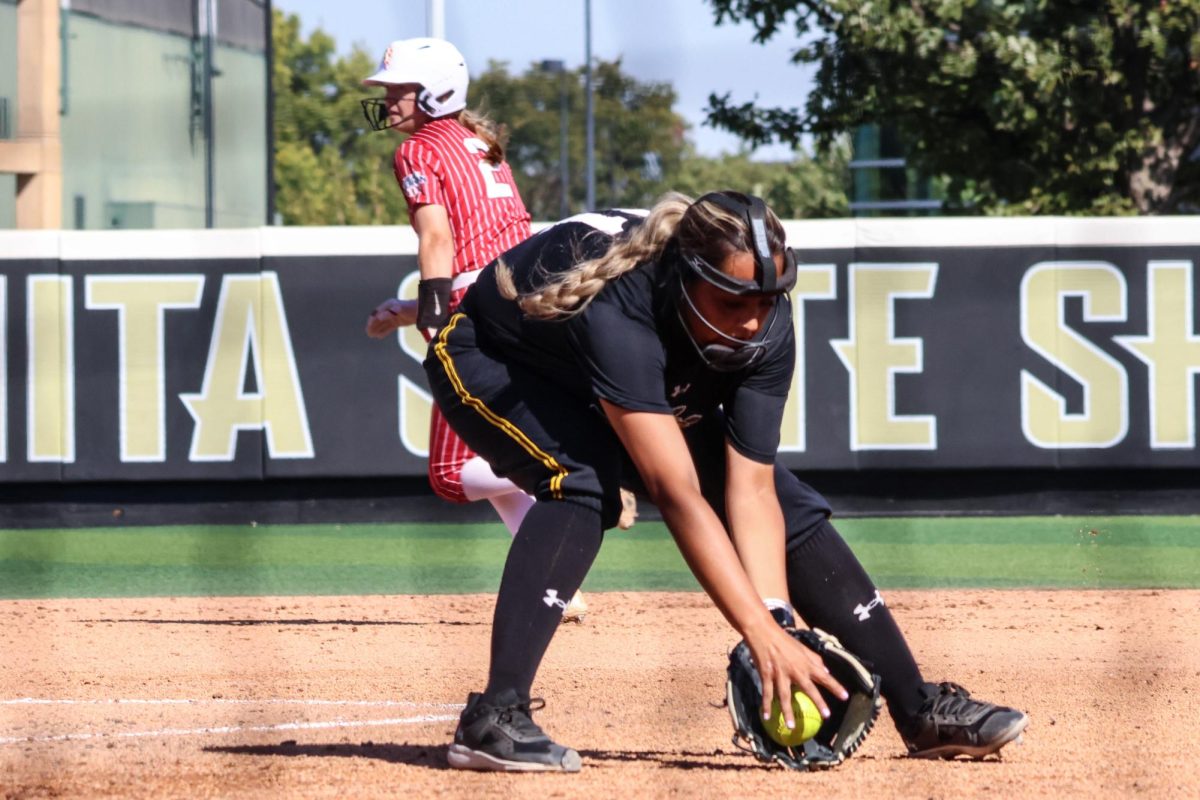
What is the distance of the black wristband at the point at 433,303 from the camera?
18.0ft

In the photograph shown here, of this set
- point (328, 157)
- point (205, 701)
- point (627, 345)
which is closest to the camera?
point (627, 345)

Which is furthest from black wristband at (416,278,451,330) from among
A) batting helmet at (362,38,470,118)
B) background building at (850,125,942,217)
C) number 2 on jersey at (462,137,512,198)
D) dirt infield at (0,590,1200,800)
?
background building at (850,125,942,217)

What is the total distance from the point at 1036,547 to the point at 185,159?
933 cm

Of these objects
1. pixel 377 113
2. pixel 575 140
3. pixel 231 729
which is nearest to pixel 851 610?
pixel 231 729

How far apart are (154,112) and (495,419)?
12.4 meters

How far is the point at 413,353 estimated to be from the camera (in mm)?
9805

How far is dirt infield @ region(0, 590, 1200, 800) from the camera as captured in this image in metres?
3.56

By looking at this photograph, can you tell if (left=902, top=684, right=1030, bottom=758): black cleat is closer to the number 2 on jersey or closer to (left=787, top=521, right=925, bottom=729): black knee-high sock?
(left=787, top=521, right=925, bottom=729): black knee-high sock

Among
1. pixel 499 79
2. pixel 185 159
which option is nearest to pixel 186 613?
pixel 185 159

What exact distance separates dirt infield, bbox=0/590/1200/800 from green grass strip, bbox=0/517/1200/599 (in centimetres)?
50

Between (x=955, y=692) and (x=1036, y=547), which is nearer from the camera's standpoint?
A: (x=955, y=692)

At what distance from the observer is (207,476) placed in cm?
975

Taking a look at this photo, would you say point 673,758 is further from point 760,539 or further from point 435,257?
point 435,257

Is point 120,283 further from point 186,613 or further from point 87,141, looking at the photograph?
point 87,141
